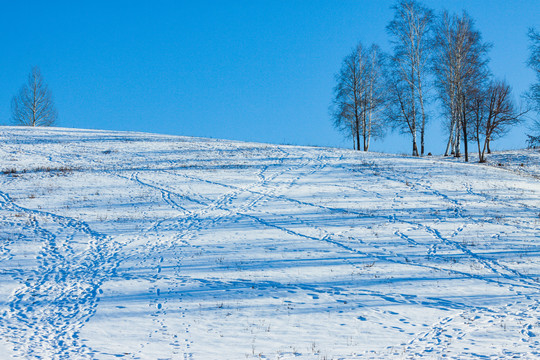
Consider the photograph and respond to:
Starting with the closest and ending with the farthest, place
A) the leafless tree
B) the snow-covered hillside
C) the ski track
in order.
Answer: the ski track < the snow-covered hillside < the leafless tree

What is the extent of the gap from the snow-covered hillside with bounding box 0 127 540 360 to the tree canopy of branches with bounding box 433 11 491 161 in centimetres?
902

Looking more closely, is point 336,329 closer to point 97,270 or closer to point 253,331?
point 253,331

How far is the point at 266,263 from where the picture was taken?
1218 cm

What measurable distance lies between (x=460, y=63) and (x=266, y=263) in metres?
27.2

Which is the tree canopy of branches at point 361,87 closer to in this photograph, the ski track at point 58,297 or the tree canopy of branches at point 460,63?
the tree canopy of branches at point 460,63

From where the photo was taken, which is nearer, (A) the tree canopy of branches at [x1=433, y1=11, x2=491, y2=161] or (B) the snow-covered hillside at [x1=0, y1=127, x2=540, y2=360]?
(B) the snow-covered hillside at [x1=0, y1=127, x2=540, y2=360]

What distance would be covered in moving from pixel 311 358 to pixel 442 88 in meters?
32.5

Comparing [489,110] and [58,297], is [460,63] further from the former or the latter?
[58,297]

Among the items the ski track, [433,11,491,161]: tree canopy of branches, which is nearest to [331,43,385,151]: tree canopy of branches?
[433,11,491,161]: tree canopy of branches

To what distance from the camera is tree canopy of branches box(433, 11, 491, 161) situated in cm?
3166

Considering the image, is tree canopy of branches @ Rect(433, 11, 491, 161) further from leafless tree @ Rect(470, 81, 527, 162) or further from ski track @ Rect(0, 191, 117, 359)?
ski track @ Rect(0, 191, 117, 359)

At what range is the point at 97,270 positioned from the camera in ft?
37.9

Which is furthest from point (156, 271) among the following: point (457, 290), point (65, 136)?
point (65, 136)

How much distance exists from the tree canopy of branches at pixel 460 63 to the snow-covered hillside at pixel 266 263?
Answer: 355 inches
